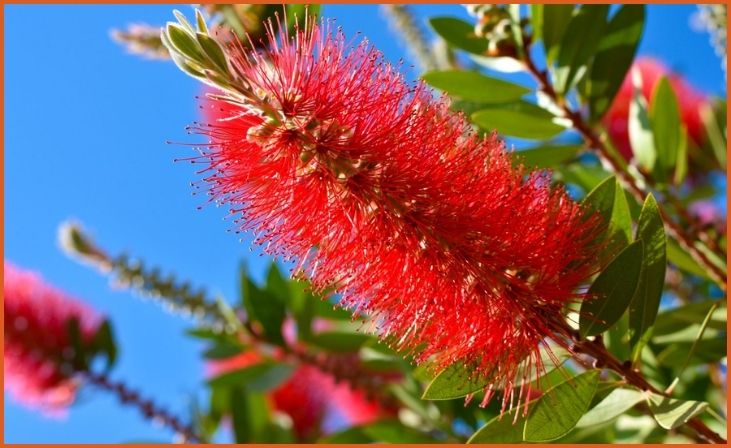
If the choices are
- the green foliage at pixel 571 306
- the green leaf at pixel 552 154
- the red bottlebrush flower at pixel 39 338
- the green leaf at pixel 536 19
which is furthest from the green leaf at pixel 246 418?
the green leaf at pixel 536 19

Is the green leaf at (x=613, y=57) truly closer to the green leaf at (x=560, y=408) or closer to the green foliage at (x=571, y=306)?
the green foliage at (x=571, y=306)

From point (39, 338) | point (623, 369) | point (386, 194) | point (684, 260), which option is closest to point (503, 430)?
point (623, 369)

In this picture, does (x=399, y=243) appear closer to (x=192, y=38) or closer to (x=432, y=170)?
(x=432, y=170)

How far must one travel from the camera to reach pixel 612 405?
1479 millimetres

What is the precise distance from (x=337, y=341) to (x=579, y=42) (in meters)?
1.30

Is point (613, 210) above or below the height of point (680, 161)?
below

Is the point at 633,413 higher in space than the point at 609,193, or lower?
lower

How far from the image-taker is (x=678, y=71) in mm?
3445

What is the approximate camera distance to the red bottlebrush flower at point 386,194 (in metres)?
1.39

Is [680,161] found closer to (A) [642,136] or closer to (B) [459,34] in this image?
(A) [642,136]

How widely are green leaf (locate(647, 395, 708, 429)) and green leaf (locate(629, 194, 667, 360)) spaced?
11 cm

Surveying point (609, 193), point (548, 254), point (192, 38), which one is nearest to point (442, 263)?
point (548, 254)

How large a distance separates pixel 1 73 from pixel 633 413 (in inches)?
78.5

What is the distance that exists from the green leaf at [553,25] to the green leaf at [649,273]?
691 millimetres
